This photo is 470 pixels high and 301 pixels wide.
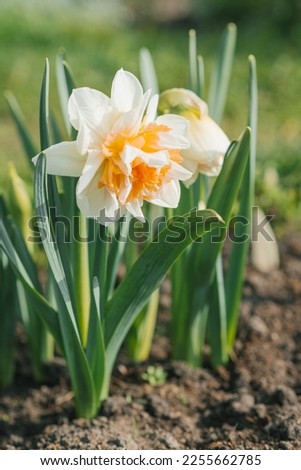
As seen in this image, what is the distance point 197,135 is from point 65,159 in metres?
0.34

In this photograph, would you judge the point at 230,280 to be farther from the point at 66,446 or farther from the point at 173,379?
the point at 66,446

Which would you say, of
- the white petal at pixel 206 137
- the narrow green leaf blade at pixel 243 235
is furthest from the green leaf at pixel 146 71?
the white petal at pixel 206 137

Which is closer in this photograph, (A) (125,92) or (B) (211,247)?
(A) (125,92)

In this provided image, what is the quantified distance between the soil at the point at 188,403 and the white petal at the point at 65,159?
2.28ft

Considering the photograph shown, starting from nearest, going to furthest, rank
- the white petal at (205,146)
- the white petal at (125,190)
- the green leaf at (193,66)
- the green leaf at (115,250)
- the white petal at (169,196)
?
1. the white petal at (125,190)
2. the white petal at (169,196)
3. the white petal at (205,146)
4. the green leaf at (115,250)
5. the green leaf at (193,66)

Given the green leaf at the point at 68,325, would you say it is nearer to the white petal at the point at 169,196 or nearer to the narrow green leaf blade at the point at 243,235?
the white petal at the point at 169,196

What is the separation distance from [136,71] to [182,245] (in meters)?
3.61

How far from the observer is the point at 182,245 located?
1684 mm

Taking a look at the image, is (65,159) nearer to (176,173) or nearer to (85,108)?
(85,108)

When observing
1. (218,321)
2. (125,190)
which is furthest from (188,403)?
(125,190)

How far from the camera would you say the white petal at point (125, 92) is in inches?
60.6

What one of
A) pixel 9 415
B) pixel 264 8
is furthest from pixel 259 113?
pixel 9 415

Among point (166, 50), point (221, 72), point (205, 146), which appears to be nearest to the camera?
point (205, 146)

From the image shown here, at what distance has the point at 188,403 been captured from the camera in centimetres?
209
